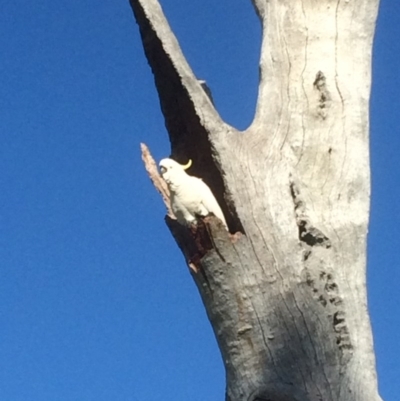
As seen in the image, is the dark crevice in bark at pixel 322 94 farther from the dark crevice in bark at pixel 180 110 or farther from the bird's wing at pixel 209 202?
the bird's wing at pixel 209 202

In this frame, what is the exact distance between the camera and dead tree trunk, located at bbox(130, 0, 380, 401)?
8.98 feet

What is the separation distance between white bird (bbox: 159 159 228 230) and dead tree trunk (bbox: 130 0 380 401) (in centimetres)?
4

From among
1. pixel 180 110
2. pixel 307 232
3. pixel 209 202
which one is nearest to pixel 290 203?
pixel 307 232

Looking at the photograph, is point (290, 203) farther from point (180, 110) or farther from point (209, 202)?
point (180, 110)

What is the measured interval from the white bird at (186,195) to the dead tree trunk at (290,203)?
42 mm

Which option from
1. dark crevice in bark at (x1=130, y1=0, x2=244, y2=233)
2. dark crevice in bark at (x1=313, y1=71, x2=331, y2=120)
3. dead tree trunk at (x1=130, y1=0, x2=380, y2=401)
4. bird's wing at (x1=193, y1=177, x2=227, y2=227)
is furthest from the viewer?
dark crevice in bark at (x1=313, y1=71, x2=331, y2=120)

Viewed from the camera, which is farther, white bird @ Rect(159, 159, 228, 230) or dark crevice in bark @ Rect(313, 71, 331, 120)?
dark crevice in bark @ Rect(313, 71, 331, 120)

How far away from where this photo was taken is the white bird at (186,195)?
2896 millimetres

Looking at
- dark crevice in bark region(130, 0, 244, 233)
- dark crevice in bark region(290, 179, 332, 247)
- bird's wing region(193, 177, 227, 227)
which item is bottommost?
dark crevice in bark region(290, 179, 332, 247)

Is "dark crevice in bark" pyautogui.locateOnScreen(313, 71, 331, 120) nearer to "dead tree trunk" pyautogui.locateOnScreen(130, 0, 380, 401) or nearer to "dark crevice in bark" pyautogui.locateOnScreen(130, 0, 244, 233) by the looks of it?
"dead tree trunk" pyautogui.locateOnScreen(130, 0, 380, 401)

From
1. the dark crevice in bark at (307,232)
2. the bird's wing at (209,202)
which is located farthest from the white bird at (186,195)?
the dark crevice in bark at (307,232)

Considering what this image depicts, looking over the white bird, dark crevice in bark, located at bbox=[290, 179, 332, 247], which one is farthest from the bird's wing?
dark crevice in bark, located at bbox=[290, 179, 332, 247]

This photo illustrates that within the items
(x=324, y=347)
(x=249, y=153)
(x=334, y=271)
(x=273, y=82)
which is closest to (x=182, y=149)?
(x=249, y=153)

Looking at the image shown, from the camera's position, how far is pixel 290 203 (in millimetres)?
2969
